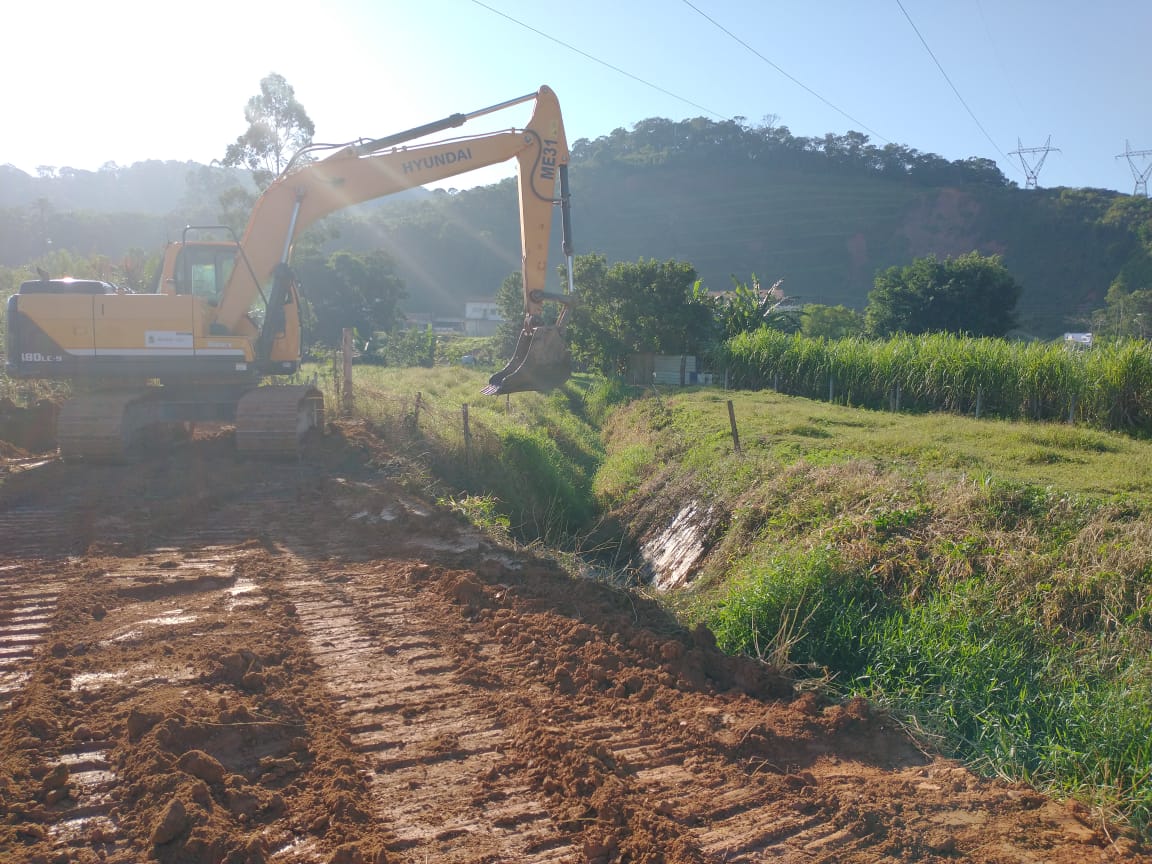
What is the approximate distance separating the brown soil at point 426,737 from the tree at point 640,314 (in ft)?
57.8

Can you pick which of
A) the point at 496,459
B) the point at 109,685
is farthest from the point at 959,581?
the point at 496,459

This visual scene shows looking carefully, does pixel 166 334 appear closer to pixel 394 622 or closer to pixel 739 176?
pixel 394 622

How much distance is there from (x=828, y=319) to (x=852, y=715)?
104 ft

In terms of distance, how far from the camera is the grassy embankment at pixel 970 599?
4863 millimetres

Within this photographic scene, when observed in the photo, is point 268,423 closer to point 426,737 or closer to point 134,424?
point 134,424

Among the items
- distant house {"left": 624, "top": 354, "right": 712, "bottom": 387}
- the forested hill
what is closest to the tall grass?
distant house {"left": 624, "top": 354, "right": 712, "bottom": 387}

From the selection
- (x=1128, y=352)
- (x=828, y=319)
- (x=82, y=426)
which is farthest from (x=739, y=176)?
(x=82, y=426)

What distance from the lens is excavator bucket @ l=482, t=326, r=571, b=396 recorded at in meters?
11.6

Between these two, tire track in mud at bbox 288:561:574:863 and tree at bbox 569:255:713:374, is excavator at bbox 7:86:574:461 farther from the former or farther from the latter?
tree at bbox 569:255:713:374

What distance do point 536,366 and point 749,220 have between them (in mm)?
67293

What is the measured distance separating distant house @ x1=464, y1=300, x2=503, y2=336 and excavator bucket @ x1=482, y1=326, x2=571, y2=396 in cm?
5131

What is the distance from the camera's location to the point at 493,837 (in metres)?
3.76

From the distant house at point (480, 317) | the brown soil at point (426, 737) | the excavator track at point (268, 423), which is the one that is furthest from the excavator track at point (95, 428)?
the distant house at point (480, 317)

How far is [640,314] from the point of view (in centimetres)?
2478
